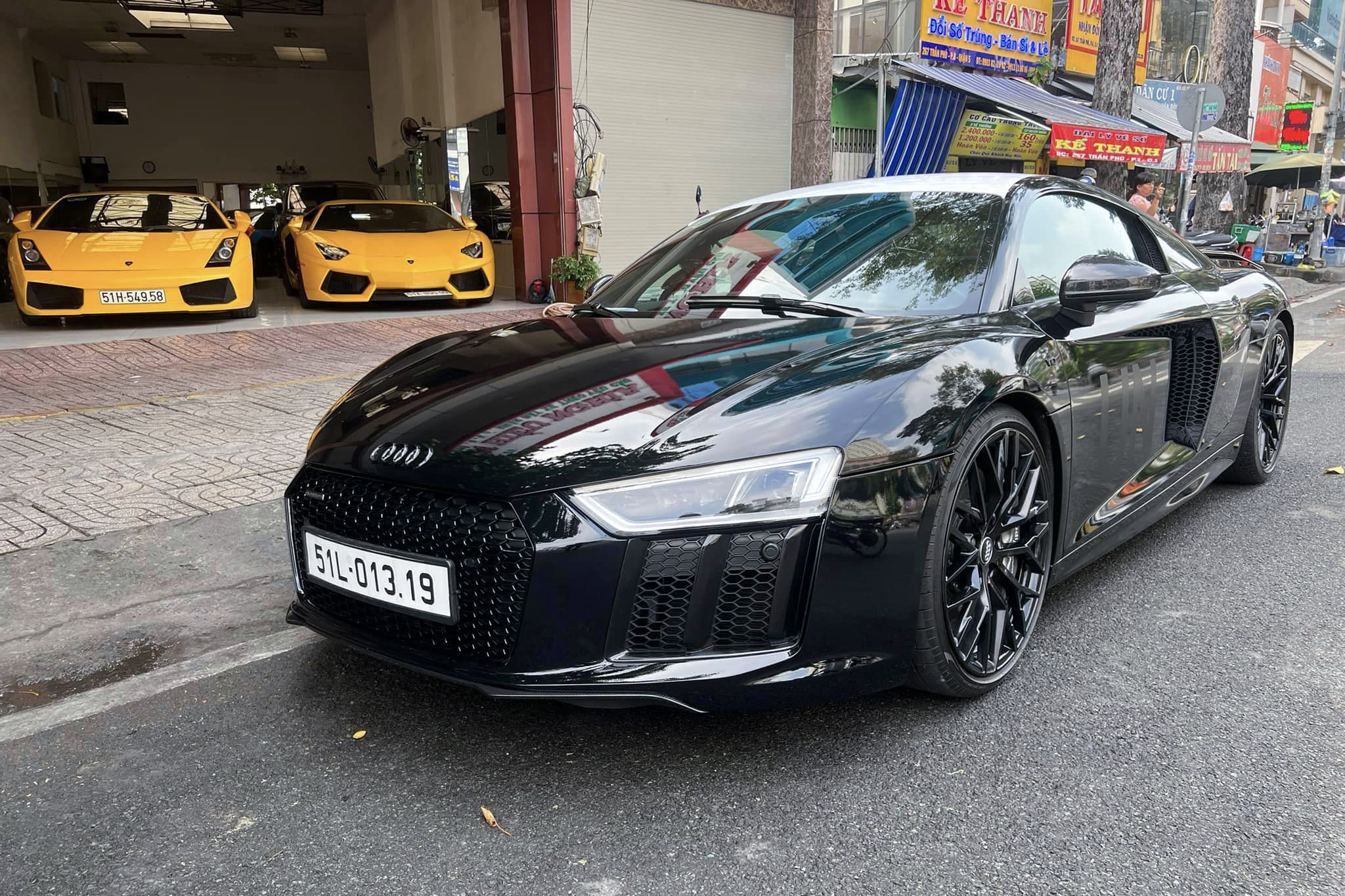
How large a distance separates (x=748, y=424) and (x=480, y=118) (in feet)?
44.1

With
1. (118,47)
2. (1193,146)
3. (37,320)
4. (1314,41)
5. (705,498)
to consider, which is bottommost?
(37,320)

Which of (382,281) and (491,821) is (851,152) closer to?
(382,281)

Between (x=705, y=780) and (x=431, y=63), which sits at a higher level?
(x=431, y=63)

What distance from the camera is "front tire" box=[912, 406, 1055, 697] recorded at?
2289 millimetres

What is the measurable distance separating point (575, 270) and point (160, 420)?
671 centimetres

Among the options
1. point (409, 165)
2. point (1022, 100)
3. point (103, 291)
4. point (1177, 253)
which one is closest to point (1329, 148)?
point (1022, 100)

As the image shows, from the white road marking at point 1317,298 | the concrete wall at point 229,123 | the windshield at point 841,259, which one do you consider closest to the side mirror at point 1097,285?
the windshield at point 841,259

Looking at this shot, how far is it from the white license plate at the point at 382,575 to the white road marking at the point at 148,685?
63 centimetres

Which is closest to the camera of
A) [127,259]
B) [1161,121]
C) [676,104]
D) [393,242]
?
[127,259]

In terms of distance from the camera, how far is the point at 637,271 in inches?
142

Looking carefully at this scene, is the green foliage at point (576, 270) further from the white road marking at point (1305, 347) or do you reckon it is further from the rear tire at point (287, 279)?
the white road marking at point (1305, 347)

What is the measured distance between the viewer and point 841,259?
308cm

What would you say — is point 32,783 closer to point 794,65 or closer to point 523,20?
point 523,20

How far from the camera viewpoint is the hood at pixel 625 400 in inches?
81.2
